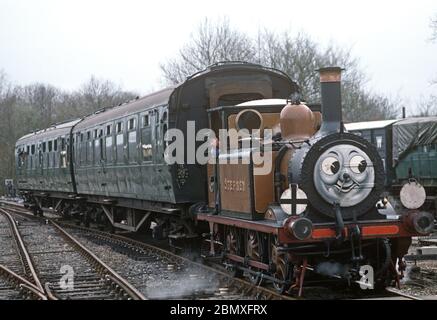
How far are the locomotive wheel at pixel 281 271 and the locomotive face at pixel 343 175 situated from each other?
93 cm

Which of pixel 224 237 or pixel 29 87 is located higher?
pixel 29 87

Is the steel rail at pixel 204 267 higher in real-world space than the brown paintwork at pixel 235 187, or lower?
lower

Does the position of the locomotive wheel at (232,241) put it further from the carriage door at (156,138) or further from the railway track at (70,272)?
the carriage door at (156,138)

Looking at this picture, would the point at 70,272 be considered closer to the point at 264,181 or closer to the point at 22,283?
the point at 22,283

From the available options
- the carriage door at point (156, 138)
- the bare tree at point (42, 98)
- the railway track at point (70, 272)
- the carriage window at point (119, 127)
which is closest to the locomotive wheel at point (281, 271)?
the railway track at point (70, 272)

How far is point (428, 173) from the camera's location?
69.5ft

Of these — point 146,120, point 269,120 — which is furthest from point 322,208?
point 146,120

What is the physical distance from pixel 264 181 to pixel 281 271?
47.4 inches

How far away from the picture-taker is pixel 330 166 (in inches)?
323

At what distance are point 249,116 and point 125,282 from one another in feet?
10.1

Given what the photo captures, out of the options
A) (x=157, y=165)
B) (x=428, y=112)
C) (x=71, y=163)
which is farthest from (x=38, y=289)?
(x=428, y=112)

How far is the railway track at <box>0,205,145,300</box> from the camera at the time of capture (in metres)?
9.47

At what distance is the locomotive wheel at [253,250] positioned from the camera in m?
9.14
